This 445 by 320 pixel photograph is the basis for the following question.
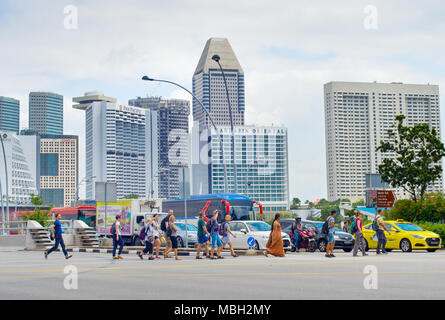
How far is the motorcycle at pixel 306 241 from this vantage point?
2906 centimetres

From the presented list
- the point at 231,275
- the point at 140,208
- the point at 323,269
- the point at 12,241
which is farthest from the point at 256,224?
the point at 12,241

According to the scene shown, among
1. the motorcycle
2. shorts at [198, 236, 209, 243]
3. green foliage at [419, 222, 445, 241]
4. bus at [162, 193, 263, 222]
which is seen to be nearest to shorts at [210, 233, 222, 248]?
shorts at [198, 236, 209, 243]

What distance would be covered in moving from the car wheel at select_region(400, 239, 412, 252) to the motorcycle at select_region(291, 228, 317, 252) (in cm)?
383

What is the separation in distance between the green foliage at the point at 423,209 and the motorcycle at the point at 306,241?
8.15 meters

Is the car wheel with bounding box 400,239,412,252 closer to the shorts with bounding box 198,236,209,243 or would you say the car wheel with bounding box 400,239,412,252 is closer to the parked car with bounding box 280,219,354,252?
the parked car with bounding box 280,219,354,252

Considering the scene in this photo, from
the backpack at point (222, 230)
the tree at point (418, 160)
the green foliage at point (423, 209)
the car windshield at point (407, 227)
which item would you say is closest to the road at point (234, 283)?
the backpack at point (222, 230)

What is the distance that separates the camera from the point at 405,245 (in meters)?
28.8

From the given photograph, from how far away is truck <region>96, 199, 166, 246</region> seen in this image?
40.5 metres

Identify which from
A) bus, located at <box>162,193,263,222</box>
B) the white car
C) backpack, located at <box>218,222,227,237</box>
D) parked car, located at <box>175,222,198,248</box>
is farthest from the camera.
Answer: bus, located at <box>162,193,263,222</box>

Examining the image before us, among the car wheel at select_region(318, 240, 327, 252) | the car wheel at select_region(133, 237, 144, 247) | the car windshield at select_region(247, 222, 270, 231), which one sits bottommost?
the car wheel at select_region(133, 237, 144, 247)

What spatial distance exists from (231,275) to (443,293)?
556 centimetres

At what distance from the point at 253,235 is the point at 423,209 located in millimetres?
11591
